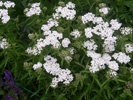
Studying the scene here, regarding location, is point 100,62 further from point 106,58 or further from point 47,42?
point 47,42

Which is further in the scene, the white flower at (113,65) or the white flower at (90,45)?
the white flower at (90,45)

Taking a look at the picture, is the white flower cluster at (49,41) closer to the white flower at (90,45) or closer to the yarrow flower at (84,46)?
the yarrow flower at (84,46)

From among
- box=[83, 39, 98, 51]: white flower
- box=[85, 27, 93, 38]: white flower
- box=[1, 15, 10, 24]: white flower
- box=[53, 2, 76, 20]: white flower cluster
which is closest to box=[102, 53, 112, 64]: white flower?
box=[83, 39, 98, 51]: white flower

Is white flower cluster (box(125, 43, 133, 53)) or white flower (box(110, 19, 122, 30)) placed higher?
white flower (box(110, 19, 122, 30))

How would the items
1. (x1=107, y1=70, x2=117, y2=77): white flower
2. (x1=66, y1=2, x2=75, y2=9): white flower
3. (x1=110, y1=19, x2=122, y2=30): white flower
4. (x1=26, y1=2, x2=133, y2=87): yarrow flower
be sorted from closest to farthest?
(x1=107, y1=70, x2=117, y2=77): white flower, (x1=26, y1=2, x2=133, y2=87): yarrow flower, (x1=110, y1=19, x2=122, y2=30): white flower, (x1=66, y1=2, x2=75, y2=9): white flower

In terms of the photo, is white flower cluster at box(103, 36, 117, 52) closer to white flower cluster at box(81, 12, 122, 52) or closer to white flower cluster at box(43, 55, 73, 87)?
white flower cluster at box(81, 12, 122, 52)

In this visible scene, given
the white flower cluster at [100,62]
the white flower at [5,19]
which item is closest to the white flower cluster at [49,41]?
the white flower cluster at [100,62]

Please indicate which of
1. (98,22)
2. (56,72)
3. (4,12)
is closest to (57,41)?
(56,72)

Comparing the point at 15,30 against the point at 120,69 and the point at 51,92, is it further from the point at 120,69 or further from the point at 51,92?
the point at 120,69

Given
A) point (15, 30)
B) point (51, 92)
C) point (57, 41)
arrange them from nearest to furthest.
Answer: point (57, 41) < point (51, 92) < point (15, 30)
